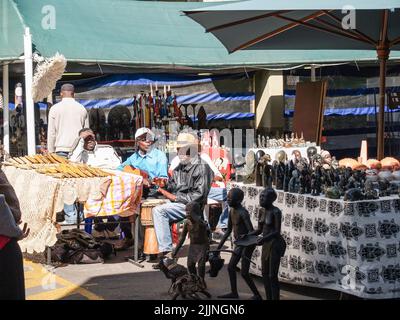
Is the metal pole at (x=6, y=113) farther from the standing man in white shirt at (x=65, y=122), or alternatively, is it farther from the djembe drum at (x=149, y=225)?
the djembe drum at (x=149, y=225)

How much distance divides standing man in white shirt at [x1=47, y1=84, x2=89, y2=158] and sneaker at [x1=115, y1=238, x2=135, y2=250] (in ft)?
5.64

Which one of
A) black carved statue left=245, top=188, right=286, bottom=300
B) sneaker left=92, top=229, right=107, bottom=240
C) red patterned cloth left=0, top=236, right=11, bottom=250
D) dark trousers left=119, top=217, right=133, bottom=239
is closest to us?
red patterned cloth left=0, top=236, right=11, bottom=250

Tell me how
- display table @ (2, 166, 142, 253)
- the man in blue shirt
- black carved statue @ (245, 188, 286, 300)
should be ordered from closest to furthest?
black carved statue @ (245, 188, 286, 300) → display table @ (2, 166, 142, 253) → the man in blue shirt

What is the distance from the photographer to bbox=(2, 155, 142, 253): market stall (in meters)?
7.22

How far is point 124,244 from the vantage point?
8602 mm

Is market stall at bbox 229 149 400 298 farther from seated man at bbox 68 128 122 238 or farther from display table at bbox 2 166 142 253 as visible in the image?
seated man at bbox 68 128 122 238

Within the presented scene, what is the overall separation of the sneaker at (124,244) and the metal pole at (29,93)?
186cm

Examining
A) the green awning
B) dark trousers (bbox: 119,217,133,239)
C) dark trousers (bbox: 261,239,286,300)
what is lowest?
dark trousers (bbox: 119,217,133,239)

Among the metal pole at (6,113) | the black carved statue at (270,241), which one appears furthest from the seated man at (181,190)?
the metal pole at (6,113)

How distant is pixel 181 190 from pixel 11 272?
11.0 feet

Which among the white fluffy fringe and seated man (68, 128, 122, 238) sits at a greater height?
the white fluffy fringe

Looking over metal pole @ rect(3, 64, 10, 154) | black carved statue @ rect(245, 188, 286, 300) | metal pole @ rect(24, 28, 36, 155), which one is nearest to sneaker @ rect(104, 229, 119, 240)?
metal pole @ rect(24, 28, 36, 155)

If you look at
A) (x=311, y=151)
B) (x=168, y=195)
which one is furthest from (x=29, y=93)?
(x=311, y=151)

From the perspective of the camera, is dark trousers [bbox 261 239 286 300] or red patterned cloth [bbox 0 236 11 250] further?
dark trousers [bbox 261 239 286 300]
